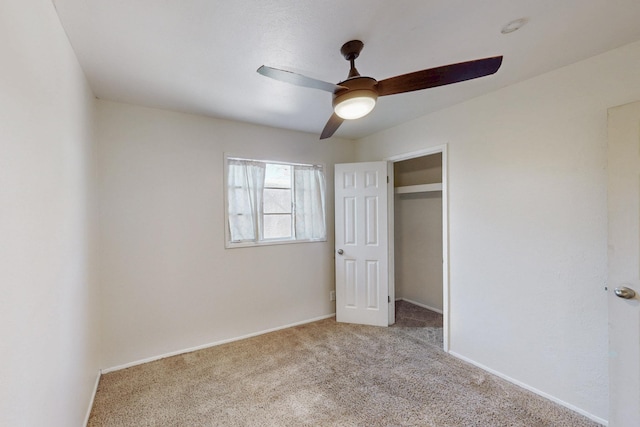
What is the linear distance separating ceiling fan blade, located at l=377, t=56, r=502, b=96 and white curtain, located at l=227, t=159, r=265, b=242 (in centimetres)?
193

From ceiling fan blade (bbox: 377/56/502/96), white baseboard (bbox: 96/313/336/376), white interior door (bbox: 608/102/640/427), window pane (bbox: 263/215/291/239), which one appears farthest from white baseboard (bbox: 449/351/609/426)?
ceiling fan blade (bbox: 377/56/502/96)

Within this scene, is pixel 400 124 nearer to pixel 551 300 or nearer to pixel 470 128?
pixel 470 128

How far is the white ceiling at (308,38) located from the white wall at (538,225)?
0.24 meters

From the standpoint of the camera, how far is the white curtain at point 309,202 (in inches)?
138

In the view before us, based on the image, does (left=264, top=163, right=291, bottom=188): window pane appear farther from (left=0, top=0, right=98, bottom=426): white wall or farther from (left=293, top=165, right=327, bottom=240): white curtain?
(left=0, top=0, right=98, bottom=426): white wall

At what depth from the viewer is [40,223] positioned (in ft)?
3.78

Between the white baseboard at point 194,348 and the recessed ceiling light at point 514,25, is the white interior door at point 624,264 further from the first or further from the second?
the white baseboard at point 194,348

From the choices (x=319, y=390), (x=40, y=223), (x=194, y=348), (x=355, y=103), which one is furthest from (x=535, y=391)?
(x=40, y=223)

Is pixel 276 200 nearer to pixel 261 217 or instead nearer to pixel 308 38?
pixel 261 217

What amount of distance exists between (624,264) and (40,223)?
3034 millimetres

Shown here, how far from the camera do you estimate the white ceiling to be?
139 cm

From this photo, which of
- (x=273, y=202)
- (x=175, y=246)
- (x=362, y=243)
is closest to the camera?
(x=175, y=246)

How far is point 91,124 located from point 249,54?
152 cm

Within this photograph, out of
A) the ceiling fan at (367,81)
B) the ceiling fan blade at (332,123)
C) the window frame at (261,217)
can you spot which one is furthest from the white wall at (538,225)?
the window frame at (261,217)
